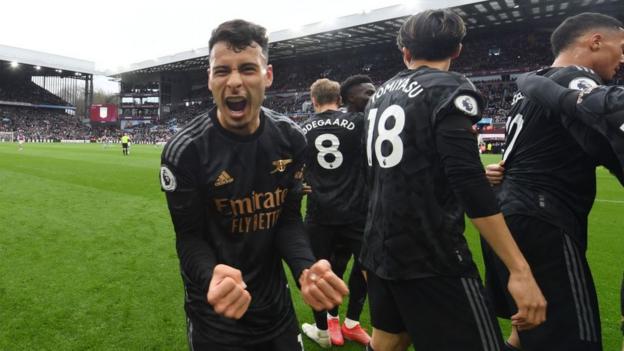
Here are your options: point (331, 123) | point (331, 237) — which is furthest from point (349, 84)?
point (331, 237)

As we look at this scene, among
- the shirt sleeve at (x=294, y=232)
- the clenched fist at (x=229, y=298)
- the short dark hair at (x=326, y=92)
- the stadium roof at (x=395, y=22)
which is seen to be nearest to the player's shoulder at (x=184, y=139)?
the shirt sleeve at (x=294, y=232)

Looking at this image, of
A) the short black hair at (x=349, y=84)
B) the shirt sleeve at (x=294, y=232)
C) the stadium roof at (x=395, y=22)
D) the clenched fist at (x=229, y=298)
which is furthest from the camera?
A: the stadium roof at (x=395, y=22)

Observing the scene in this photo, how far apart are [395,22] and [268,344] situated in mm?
37637

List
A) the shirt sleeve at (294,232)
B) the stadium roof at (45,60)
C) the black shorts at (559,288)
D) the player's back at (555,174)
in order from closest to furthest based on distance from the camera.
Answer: the shirt sleeve at (294,232)
the black shorts at (559,288)
the player's back at (555,174)
the stadium roof at (45,60)

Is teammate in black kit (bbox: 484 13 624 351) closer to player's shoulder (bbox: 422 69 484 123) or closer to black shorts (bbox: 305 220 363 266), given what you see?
player's shoulder (bbox: 422 69 484 123)

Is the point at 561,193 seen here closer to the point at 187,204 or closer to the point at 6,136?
the point at 187,204

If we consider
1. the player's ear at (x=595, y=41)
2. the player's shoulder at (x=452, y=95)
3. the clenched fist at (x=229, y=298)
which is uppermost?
the player's ear at (x=595, y=41)

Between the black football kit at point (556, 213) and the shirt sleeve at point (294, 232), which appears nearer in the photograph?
the shirt sleeve at point (294, 232)

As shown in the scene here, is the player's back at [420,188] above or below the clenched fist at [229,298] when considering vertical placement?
above

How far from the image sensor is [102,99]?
323ft

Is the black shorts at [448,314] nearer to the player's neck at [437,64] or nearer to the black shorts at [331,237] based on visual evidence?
the player's neck at [437,64]

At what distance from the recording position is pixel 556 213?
2273 millimetres

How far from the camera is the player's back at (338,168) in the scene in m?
3.82

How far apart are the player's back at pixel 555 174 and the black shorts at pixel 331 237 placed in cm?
158
